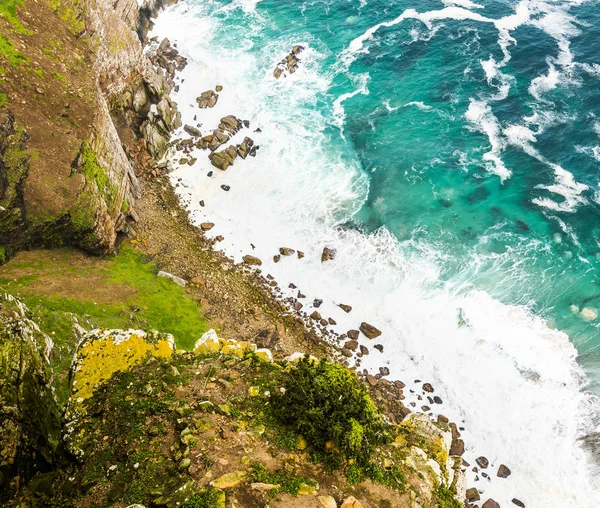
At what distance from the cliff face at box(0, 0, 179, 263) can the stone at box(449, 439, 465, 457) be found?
35472 millimetres

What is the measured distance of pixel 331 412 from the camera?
18.9 meters

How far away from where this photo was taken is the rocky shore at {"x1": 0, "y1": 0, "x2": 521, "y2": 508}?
16.9 m

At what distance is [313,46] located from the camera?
75875mm

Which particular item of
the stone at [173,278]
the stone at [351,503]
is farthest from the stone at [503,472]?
the stone at [173,278]

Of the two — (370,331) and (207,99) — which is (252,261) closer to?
(370,331)

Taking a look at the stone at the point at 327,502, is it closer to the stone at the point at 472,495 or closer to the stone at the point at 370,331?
the stone at the point at 472,495

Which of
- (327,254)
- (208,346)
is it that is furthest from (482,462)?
(208,346)

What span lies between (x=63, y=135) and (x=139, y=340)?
2660 cm

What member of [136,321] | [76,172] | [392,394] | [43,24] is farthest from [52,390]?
[43,24]

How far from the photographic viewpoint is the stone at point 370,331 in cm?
4316

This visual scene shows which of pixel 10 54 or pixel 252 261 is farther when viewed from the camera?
pixel 252 261

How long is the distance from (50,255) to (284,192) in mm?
27365

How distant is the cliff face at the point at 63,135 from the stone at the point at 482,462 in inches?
1485

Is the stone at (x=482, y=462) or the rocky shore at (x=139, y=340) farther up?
the rocky shore at (x=139, y=340)
